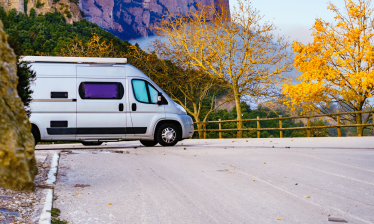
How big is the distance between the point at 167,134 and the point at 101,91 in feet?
7.72

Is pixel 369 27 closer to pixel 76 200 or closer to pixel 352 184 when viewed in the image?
pixel 352 184

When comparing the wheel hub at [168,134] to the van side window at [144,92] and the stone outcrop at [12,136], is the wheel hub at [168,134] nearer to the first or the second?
the van side window at [144,92]

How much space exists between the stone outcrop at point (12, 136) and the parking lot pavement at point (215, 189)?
0.58 m

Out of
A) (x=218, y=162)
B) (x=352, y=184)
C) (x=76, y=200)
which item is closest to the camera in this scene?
(x=76, y=200)

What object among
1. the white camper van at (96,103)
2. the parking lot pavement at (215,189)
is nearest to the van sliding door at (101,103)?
the white camper van at (96,103)

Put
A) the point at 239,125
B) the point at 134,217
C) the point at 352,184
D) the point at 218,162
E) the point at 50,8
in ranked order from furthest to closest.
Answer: the point at 50,8 → the point at 239,125 → the point at 218,162 → the point at 352,184 → the point at 134,217

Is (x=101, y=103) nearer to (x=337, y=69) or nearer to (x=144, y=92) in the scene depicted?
(x=144, y=92)

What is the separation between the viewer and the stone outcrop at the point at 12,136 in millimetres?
4602

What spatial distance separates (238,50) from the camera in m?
25.9

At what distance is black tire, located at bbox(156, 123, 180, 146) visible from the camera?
473 inches

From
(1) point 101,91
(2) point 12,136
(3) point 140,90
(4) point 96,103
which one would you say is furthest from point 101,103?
(2) point 12,136

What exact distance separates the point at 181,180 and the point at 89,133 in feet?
17.5

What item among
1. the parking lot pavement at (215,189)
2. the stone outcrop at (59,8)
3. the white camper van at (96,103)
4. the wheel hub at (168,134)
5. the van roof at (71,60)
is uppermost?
the stone outcrop at (59,8)

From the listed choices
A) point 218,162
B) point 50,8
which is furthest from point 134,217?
point 50,8
